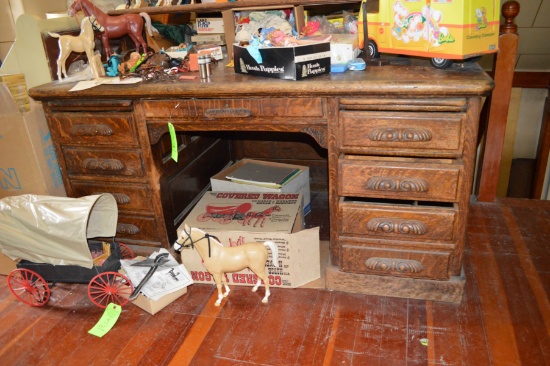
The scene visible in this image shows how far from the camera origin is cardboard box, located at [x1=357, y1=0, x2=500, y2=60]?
4.96 ft

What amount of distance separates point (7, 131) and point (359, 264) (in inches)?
63.2

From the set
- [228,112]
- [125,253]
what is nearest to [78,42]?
[228,112]

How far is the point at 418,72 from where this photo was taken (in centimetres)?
161

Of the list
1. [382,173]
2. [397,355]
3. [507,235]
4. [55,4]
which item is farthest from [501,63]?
[55,4]

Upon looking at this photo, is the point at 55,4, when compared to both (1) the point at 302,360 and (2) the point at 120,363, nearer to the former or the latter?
(2) the point at 120,363

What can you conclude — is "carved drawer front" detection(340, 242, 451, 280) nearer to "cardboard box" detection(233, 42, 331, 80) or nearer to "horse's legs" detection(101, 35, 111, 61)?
"cardboard box" detection(233, 42, 331, 80)

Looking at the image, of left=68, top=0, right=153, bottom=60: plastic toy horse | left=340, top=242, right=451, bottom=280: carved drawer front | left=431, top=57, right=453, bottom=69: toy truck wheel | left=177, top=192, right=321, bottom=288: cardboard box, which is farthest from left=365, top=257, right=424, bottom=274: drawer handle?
left=68, top=0, right=153, bottom=60: plastic toy horse

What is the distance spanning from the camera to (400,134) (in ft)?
5.11

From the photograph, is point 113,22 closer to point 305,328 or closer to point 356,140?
point 356,140

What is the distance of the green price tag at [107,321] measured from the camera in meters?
1.72

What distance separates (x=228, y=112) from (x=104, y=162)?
2.17ft

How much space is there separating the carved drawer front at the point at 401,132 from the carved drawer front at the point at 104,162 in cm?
91

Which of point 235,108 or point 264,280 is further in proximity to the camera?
point 264,280

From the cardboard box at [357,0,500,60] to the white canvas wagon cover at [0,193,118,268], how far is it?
4.36 ft
